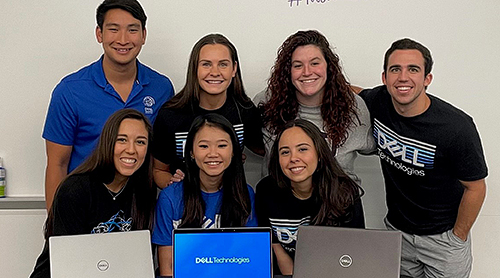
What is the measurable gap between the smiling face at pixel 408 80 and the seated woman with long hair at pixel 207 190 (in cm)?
54

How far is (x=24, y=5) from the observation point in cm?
243

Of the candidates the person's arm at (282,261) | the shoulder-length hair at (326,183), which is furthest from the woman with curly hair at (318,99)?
the person's arm at (282,261)

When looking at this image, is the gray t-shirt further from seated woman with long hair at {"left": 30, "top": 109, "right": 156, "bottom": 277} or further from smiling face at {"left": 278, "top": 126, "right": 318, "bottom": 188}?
seated woman with long hair at {"left": 30, "top": 109, "right": 156, "bottom": 277}

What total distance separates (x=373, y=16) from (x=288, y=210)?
102 cm

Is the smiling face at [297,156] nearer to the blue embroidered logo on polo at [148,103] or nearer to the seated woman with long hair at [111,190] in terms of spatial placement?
the seated woman with long hair at [111,190]

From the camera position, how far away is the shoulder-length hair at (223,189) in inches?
70.7

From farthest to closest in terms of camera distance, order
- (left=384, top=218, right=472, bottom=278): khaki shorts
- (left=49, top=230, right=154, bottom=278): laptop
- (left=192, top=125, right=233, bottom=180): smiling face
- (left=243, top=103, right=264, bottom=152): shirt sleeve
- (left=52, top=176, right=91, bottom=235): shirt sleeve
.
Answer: (left=243, top=103, right=264, bottom=152): shirt sleeve → (left=384, top=218, right=472, bottom=278): khaki shorts → (left=192, top=125, right=233, bottom=180): smiling face → (left=52, top=176, right=91, bottom=235): shirt sleeve → (left=49, top=230, right=154, bottom=278): laptop

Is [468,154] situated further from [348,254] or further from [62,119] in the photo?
[62,119]

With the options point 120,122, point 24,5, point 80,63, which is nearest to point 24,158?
point 80,63

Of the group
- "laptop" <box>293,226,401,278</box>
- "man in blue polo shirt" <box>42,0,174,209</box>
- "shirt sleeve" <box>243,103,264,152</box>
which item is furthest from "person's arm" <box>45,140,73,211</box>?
"laptop" <box>293,226,401,278</box>

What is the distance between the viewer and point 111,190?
1.79m

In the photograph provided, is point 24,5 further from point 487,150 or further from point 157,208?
point 487,150

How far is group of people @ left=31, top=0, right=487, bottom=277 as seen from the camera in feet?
5.85

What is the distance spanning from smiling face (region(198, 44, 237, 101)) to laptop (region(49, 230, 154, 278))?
0.65 meters
